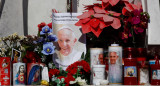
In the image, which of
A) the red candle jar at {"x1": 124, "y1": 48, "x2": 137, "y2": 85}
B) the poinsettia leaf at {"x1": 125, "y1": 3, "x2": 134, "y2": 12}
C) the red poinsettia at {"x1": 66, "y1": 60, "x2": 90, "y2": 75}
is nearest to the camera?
the red candle jar at {"x1": 124, "y1": 48, "x2": 137, "y2": 85}

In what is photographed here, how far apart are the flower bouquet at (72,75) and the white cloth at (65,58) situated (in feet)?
0.27

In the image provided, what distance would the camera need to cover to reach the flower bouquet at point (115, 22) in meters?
2.60

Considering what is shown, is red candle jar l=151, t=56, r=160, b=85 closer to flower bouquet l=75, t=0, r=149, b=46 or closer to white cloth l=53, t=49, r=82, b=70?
flower bouquet l=75, t=0, r=149, b=46

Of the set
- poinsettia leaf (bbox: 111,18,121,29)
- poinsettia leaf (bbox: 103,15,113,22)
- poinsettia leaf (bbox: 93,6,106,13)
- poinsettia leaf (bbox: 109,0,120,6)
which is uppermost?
poinsettia leaf (bbox: 109,0,120,6)

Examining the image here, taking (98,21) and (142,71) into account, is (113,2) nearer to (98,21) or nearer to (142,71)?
(98,21)

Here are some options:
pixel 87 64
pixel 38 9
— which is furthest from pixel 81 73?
pixel 38 9

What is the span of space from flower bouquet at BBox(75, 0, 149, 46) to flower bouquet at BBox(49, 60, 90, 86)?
0.85 feet

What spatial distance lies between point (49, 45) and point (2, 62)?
0.36m

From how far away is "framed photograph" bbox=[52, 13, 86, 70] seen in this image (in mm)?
2734

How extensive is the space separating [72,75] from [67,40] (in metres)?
0.32

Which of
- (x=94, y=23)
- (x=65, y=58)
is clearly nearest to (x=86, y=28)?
(x=94, y=23)

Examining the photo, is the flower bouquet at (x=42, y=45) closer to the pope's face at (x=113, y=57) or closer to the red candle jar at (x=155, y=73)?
the pope's face at (x=113, y=57)

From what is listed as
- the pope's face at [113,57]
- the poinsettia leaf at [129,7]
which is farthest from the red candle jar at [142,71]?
the poinsettia leaf at [129,7]

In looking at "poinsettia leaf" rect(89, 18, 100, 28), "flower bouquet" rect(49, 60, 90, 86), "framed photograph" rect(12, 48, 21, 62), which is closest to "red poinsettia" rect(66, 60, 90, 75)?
"flower bouquet" rect(49, 60, 90, 86)
